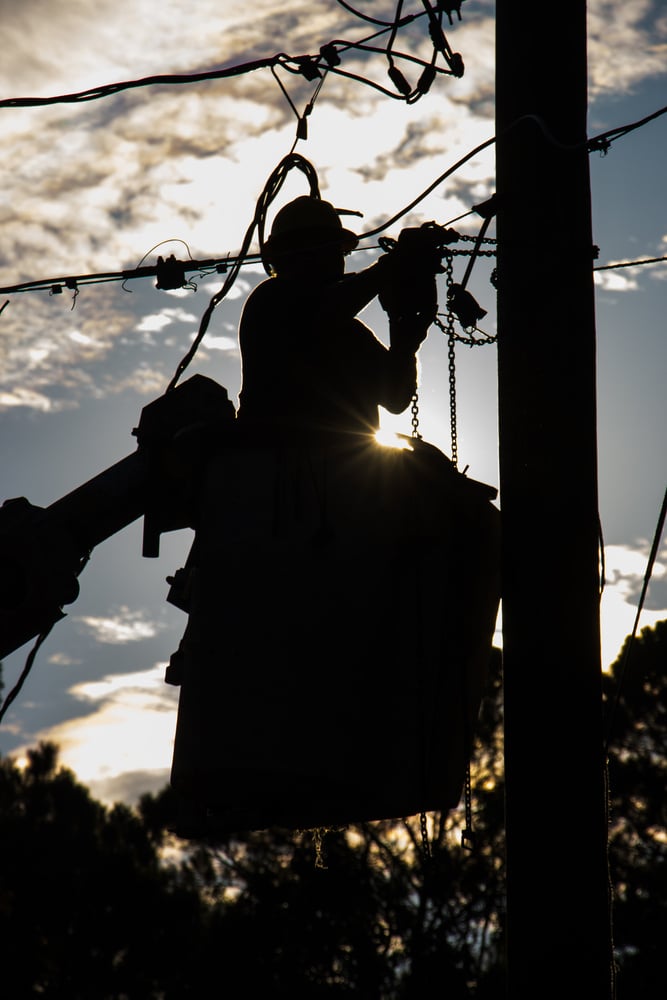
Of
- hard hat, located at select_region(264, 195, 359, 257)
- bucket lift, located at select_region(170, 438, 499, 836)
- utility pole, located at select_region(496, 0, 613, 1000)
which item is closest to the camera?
utility pole, located at select_region(496, 0, 613, 1000)

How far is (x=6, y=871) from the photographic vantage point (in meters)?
38.4

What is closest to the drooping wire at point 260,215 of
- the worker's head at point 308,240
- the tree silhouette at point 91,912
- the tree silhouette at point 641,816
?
the worker's head at point 308,240

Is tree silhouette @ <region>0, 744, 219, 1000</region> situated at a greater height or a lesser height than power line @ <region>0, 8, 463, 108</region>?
lesser

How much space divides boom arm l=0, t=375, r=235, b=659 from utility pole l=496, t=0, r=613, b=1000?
1.91m

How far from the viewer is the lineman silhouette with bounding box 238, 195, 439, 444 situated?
4453mm

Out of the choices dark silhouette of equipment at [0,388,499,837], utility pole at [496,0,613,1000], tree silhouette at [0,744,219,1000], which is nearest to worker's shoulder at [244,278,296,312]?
dark silhouette of equipment at [0,388,499,837]

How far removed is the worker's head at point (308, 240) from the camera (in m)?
5.30

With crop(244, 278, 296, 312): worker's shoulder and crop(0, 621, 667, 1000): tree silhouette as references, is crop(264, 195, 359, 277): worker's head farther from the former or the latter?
crop(0, 621, 667, 1000): tree silhouette

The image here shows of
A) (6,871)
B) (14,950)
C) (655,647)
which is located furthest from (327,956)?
(6,871)

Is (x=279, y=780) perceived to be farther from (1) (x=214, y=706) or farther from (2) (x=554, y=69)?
(2) (x=554, y=69)

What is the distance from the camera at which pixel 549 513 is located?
3734 millimetres

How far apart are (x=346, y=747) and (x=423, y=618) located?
56cm

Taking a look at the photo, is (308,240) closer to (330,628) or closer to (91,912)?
(330,628)

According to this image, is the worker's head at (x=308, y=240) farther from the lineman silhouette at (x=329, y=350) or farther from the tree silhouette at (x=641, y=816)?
the tree silhouette at (x=641, y=816)
